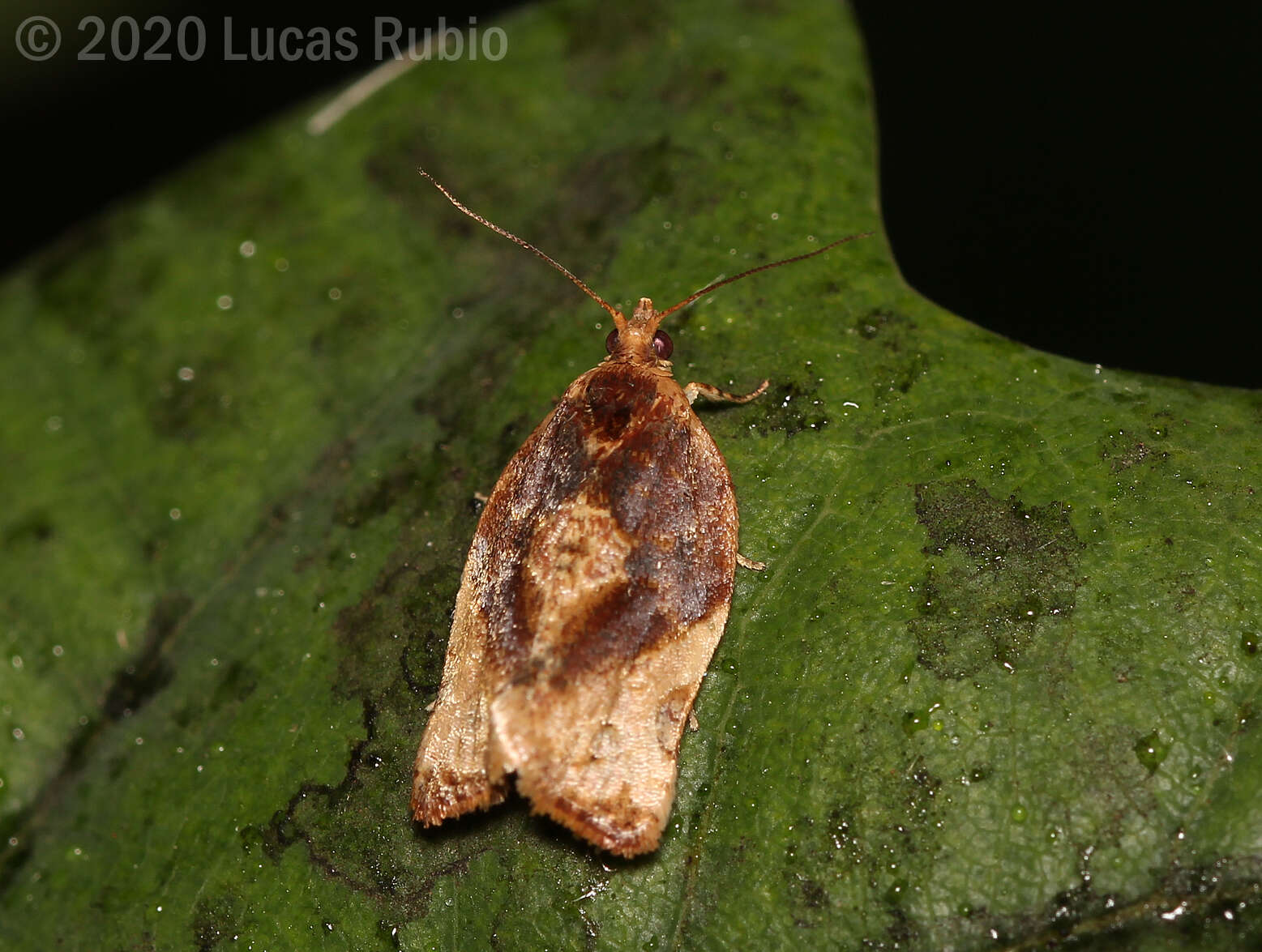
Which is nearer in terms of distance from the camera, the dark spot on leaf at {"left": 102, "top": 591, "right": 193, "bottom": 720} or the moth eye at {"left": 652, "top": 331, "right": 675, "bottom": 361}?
the moth eye at {"left": 652, "top": 331, "right": 675, "bottom": 361}

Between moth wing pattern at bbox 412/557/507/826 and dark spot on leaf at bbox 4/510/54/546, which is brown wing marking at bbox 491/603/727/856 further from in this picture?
dark spot on leaf at bbox 4/510/54/546

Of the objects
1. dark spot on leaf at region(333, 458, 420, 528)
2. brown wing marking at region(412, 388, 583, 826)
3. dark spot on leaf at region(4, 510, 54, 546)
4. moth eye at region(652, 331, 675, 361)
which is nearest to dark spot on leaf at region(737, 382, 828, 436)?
moth eye at region(652, 331, 675, 361)

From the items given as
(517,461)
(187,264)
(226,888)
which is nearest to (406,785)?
(226,888)

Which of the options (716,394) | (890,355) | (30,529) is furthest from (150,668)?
(890,355)

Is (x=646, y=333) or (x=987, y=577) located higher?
(x=646, y=333)

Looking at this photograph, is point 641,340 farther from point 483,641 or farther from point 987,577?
point 987,577

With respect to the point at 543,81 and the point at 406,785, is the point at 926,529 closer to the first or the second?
the point at 406,785
